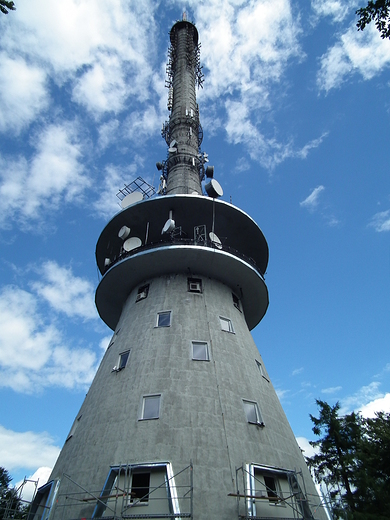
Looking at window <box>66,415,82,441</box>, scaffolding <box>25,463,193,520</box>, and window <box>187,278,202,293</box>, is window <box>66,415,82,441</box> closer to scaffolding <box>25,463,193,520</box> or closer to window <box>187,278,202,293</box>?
scaffolding <box>25,463,193,520</box>

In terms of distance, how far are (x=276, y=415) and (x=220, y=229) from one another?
11736 millimetres

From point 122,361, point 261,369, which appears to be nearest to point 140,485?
point 122,361

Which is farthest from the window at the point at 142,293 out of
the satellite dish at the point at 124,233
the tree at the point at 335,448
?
the tree at the point at 335,448

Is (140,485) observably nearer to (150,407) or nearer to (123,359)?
(150,407)

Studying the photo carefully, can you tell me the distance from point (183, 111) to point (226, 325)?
71.2ft

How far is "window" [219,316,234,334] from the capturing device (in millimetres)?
18997

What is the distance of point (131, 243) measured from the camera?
22266 mm

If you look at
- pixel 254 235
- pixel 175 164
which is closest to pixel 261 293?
pixel 254 235

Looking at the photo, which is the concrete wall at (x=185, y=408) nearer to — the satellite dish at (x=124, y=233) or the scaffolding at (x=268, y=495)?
the scaffolding at (x=268, y=495)

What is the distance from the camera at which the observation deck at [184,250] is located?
20.6m

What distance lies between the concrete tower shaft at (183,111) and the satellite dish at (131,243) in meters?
5.75

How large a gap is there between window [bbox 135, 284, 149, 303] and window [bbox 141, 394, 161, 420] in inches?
255

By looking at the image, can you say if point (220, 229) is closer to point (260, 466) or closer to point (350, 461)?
point (260, 466)

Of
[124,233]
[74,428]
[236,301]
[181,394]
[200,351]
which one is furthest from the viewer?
[124,233]
